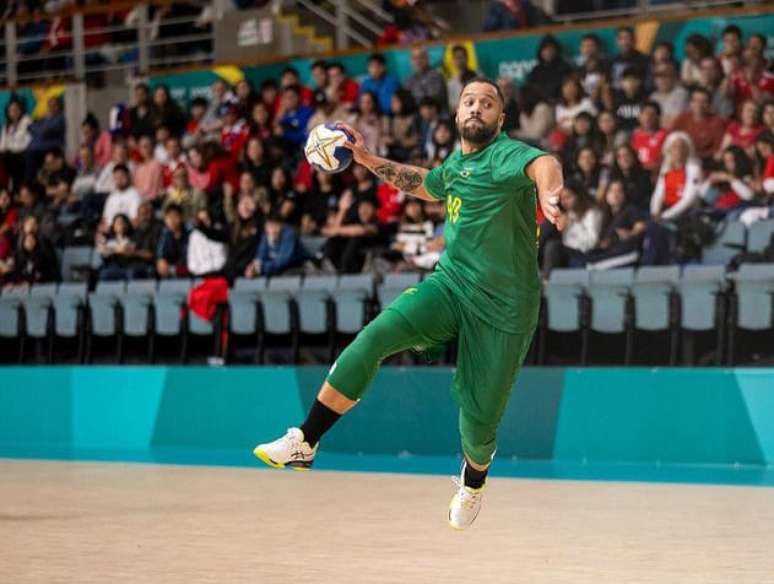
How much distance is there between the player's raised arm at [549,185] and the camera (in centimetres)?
624

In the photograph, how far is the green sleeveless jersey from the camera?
730cm

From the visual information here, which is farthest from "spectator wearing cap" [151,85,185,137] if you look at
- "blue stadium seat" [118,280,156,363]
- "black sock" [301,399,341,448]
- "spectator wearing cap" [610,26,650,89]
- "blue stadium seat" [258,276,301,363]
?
"black sock" [301,399,341,448]

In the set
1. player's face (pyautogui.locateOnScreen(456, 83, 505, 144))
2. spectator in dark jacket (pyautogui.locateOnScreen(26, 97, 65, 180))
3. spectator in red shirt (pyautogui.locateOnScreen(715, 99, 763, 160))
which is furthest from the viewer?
spectator in dark jacket (pyautogui.locateOnScreen(26, 97, 65, 180))

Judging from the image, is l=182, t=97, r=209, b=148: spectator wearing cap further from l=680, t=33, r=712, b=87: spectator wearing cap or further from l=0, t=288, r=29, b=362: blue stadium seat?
l=680, t=33, r=712, b=87: spectator wearing cap

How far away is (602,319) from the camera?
49.4ft

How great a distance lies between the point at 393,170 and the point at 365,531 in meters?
2.20

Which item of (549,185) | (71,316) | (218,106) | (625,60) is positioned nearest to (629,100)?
(625,60)

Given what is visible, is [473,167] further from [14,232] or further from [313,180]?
[14,232]

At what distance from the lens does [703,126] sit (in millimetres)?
16344

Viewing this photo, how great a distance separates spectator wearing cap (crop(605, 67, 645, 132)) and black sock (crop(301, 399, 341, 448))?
34.3 feet

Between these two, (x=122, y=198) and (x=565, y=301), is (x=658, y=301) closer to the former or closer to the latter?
(x=565, y=301)

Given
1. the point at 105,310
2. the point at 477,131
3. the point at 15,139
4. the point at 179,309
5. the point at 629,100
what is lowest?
the point at 105,310

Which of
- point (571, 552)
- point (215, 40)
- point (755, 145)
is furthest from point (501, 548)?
point (215, 40)

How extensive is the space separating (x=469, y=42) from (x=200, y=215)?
4.15m
